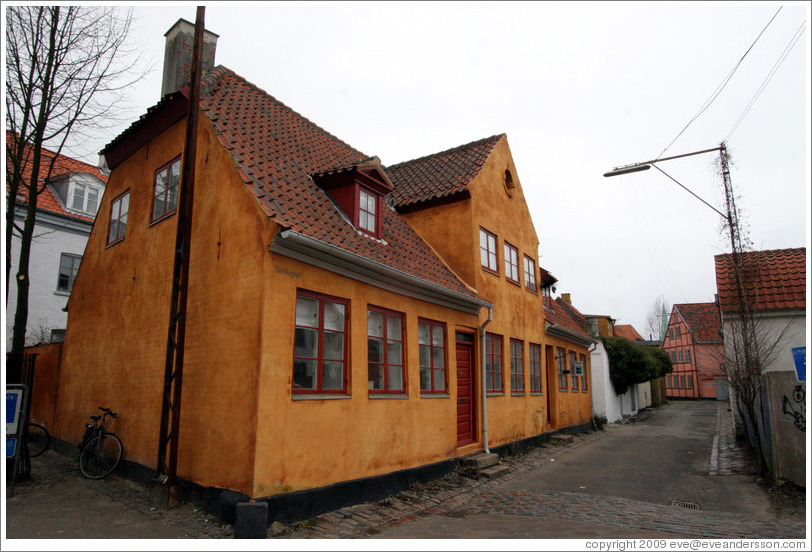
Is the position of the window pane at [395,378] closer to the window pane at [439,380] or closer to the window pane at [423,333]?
the window pane at [423,333]

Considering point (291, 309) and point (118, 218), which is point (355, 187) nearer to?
point (291, 309)

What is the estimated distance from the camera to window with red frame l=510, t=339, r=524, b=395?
13.8 metres

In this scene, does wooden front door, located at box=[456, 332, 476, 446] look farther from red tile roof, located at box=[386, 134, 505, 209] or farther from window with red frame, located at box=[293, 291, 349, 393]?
window with red frame, located at box=[293, 291, 349, 393]

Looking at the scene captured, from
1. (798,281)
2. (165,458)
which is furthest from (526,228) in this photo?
(165,458)

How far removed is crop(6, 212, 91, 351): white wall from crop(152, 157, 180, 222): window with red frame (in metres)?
12.1

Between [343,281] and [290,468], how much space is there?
113 inches

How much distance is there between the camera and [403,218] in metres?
13.5

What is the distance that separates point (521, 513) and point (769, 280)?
1144cm

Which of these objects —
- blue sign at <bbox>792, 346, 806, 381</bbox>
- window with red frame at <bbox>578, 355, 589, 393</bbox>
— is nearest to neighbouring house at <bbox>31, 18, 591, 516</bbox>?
blue sign at <bbox>792, 346, 806, 381</bbox>

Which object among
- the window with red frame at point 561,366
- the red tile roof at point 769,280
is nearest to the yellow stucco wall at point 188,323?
the red tile roof at point 769,280

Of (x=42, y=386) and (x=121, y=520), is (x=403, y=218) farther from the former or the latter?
(x=42, y=386)

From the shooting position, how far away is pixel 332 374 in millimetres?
7699

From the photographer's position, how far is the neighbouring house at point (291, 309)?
6848mm

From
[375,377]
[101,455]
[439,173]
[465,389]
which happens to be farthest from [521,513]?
[439,173]
